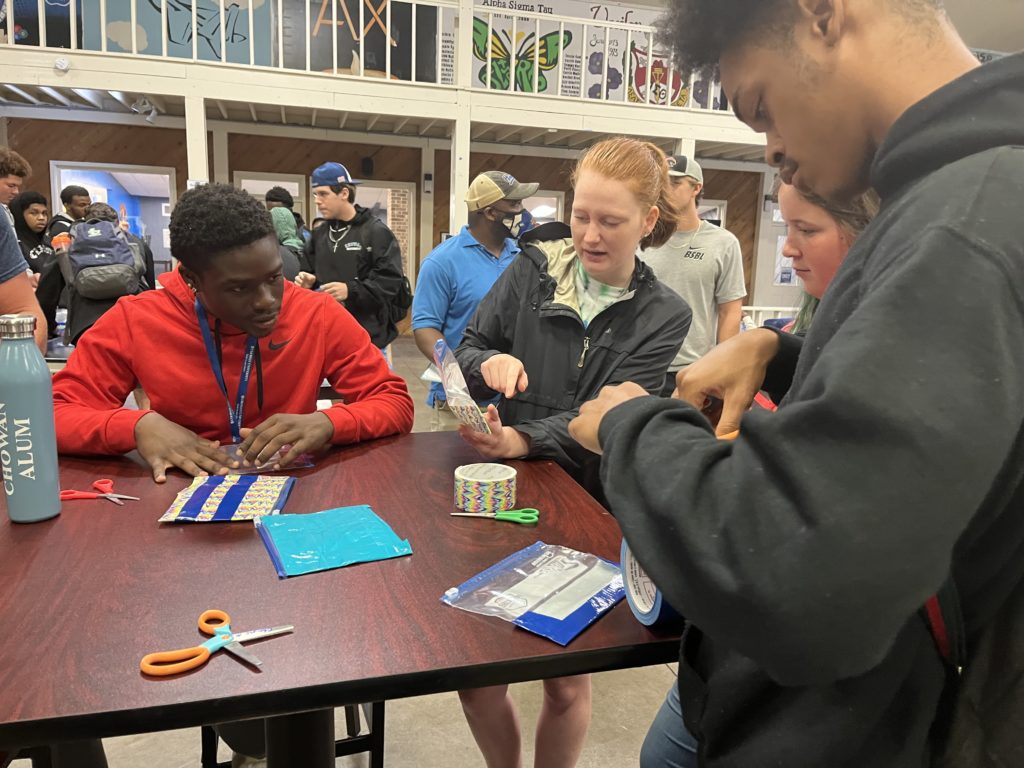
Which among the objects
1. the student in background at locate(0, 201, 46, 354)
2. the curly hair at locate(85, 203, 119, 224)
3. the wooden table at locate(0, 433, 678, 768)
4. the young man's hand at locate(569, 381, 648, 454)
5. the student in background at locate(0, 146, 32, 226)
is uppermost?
the student in background at locate(0, 146, 32, 226)

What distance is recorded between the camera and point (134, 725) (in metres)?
0.66

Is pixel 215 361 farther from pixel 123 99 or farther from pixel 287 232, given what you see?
pixel 123 99

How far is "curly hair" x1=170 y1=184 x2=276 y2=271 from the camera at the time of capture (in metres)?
1.50

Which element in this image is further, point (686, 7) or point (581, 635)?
point (581, 635)

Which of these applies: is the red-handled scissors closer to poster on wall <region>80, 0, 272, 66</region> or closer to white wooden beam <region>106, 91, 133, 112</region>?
poster on wall <region>80, 0, 272, 66</region>

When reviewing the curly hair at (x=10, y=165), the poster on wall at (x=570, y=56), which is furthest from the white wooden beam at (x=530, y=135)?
the curly hair at (x=10, y=165)

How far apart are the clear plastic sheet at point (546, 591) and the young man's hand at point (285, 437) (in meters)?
0.60

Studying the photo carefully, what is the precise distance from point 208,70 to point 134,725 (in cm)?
656

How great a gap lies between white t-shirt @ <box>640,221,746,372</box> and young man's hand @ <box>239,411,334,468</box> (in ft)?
6.63

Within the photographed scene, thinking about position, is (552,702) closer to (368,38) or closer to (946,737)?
(946,737)

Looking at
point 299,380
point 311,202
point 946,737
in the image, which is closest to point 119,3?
point 311,202

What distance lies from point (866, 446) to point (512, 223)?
8.84 ft

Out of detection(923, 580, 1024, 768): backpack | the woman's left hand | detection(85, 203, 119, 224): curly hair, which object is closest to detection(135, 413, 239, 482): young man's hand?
the woman's left hand

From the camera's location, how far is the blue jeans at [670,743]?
0.96 metres
